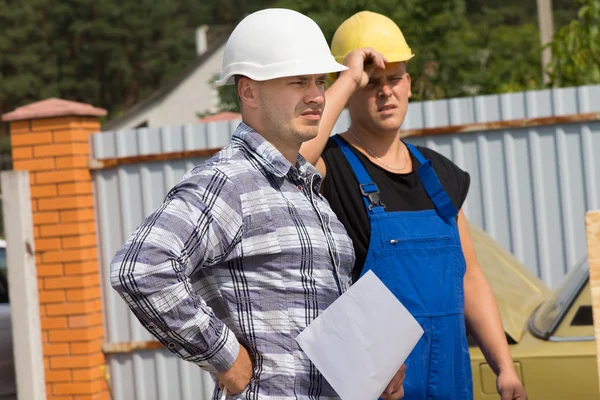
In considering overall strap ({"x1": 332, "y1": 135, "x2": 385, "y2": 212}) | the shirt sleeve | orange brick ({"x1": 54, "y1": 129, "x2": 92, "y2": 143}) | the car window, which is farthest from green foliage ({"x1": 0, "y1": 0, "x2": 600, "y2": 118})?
the shirt sleeve

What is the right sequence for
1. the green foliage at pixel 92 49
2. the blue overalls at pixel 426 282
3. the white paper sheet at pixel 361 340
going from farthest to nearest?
the green foliage at pixel 92 49
the blue overalls at pixel 426 282
the white paper sheet at pixel 361 340

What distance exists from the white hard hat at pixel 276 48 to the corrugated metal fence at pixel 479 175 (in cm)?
401

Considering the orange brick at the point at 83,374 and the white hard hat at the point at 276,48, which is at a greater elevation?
the white hard hat at the point at 276,48

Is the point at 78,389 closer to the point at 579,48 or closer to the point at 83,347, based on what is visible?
the point at 83,347

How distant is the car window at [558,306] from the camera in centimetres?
385

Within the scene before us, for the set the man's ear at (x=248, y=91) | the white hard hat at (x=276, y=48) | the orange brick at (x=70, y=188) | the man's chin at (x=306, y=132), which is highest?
the white hard hat at (x=276, y=48)

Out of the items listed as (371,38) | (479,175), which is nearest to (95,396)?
(479,175)

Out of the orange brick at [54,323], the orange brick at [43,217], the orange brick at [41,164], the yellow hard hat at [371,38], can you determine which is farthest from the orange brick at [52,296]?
the yellow hard hat at [371,38]

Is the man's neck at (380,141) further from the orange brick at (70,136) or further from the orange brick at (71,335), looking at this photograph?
the orange brick at (71,335)

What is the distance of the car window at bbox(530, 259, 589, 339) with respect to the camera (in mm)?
3852

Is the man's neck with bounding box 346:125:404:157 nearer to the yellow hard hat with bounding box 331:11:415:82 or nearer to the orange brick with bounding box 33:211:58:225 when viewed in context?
the yellow hard hat with bounding box 331:11:415:82

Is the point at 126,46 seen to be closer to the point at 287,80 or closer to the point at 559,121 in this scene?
the point at 559,121

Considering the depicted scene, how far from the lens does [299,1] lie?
15820mm

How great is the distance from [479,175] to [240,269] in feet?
14.5
